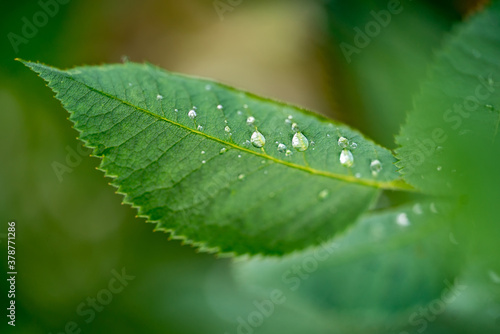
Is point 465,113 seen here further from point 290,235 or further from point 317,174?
point 290,235

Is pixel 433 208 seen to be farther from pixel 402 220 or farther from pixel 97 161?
pixel 97 161

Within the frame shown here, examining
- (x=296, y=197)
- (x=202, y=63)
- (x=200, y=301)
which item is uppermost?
(x=296, y=197)

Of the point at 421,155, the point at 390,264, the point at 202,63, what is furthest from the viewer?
the point at 202,63

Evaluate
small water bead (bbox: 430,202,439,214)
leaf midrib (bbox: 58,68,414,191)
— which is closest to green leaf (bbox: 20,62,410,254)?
leaf midrib (bbox: 58,68,414,191)

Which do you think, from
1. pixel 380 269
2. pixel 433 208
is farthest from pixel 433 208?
pixel 380 269

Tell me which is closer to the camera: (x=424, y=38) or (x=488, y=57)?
(x=488, y=57)

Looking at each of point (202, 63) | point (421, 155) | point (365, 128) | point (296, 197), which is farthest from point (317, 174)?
point (202, 63)
